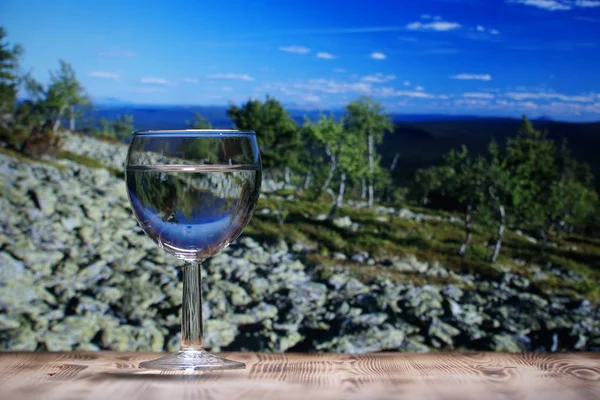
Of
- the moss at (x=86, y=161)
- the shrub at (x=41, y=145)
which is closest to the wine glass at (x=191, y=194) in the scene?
the moss at (x=86, y=161)

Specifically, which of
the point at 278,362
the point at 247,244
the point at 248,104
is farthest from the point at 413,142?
the point at 278,362

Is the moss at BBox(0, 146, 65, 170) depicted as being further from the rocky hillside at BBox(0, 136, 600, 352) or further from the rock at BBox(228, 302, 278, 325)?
the rock at BBox(228, 302, 278, 325)

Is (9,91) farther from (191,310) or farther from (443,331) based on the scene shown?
(191,310)

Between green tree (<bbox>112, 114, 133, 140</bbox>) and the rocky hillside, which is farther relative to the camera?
green tree (<bbox>112, 114, 133, 140</bbox>)

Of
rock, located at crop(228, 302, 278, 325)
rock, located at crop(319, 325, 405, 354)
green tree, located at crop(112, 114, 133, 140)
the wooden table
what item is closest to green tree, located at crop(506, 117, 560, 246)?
rock, located at crop(319, 325, 405, 354)

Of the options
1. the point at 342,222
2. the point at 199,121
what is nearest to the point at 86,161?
the point at 199,121
